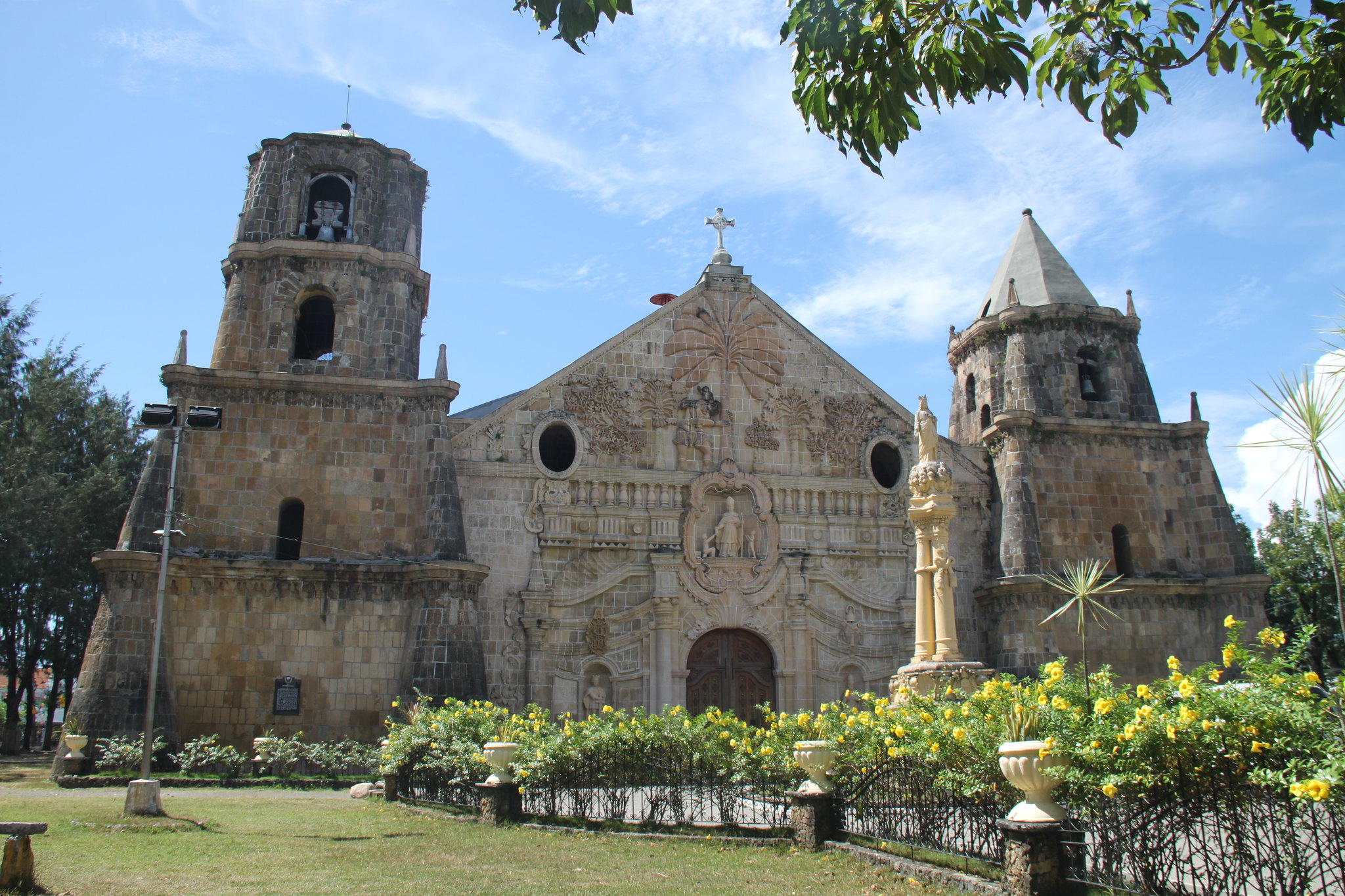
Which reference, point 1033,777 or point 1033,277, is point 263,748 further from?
point 1033,277

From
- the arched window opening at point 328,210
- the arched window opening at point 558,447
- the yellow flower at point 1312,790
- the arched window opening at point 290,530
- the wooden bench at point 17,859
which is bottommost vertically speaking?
the wooden bench at point 17,859

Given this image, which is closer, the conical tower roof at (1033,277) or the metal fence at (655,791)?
the metal fence at (655,791)

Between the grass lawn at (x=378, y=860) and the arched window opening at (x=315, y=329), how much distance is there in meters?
12.1

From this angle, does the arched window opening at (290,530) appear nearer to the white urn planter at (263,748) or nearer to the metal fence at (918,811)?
the white urn planter at (263,748)

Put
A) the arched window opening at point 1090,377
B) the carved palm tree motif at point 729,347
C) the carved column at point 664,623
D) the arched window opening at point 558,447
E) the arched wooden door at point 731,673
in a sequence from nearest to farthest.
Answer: the carved column at point 664,623 < the arched wooden door at point 731,673 < the arched window opening at point 558,447 < the carved palm tree motif at point 729,347 < the arched window opening at point 1090,377

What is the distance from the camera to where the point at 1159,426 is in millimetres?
25156

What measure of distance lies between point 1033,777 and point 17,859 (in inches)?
316

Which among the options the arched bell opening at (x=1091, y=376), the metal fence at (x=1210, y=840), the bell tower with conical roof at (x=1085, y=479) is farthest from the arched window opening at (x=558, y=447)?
the metal fence at (x=1210, y=840)

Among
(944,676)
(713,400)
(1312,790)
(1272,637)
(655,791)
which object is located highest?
(713,400)

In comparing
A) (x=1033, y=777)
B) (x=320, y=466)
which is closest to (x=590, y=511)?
(x=320, y=466)

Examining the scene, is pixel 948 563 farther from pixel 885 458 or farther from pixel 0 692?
pixel 0 692

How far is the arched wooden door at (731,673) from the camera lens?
22.2m

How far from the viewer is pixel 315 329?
2466cm

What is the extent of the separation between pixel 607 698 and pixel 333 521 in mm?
6730
